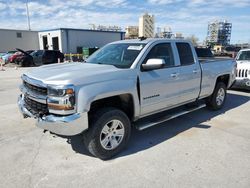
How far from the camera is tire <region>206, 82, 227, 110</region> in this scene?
19.9 feet

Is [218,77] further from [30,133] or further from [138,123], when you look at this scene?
[30,133]

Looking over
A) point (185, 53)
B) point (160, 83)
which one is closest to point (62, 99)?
point (160, 83)

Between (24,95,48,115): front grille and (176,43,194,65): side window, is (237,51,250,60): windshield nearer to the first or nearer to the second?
(176,43,194,65): side window

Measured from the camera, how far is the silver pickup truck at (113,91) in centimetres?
316

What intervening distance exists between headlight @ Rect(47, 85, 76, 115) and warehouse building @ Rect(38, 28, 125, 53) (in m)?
29.6

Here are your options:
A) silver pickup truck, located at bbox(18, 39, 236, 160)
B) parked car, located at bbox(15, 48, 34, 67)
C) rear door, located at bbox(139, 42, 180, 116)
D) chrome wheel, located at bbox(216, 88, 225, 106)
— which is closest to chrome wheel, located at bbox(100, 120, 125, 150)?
silver pickup truck, located at bbox(18, 39, 236, 160)

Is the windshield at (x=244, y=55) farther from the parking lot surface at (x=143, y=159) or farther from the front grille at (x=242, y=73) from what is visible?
the parking lot surface at (x=143, y=159)

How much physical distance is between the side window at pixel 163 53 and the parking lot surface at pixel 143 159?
4.76 feet

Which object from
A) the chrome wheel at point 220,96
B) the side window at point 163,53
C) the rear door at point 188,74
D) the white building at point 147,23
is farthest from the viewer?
the white building at point 147,23

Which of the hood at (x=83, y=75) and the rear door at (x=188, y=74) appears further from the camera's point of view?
the rear door at (x=188, y=74)

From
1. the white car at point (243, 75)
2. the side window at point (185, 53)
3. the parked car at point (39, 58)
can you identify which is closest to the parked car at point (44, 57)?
the parked car at point (39, 58)

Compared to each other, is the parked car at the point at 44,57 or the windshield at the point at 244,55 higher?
the windshield at the point at 244,55

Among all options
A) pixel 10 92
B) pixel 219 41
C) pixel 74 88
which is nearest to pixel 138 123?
pixel 74 88

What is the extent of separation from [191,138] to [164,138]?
0.52 m
